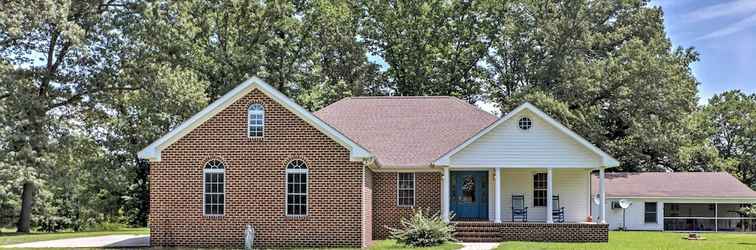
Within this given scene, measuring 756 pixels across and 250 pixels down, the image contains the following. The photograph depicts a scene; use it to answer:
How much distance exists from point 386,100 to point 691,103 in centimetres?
2000

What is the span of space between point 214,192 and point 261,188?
54.3 inches

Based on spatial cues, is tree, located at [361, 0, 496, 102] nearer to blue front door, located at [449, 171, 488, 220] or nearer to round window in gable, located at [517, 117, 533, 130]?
blue front door, located at [449, 171, 488, 220]

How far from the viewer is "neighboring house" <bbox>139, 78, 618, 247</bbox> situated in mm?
24312

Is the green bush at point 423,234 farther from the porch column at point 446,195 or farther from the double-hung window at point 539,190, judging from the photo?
the double-hung window at point 539,190

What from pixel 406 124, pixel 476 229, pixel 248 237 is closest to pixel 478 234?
pixel 476 229

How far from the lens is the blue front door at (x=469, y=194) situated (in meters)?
30.2

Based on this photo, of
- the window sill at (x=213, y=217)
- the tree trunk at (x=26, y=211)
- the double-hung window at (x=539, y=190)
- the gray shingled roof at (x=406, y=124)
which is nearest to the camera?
the window sill at (x=213, y=217)

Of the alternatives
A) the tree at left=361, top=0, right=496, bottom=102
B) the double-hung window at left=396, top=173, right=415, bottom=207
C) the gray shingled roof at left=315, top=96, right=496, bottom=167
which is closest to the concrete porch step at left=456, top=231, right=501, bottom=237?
the double-hung window at left=396, top=173, right=415, bottom=207

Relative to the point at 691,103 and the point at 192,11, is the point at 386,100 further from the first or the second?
the point at 691,103

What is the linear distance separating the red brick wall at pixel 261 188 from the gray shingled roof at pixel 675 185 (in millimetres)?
21854

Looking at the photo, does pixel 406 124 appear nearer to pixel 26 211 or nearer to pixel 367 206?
pixel 367 206

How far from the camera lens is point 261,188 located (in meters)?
Answer: 24.4

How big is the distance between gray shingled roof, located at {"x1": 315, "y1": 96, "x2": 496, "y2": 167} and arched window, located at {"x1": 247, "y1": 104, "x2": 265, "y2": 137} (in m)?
4.78

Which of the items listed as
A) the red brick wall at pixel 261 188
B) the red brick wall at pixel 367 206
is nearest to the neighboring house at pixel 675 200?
the red brick wall at pixel 367 206
